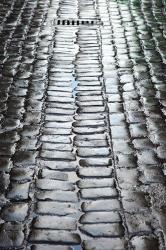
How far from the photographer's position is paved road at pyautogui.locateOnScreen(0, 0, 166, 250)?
313 cm

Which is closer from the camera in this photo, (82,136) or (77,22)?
(82,136)

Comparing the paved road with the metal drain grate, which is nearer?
the paved road

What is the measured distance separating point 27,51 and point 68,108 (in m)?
2.09

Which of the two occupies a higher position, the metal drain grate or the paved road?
the paved road

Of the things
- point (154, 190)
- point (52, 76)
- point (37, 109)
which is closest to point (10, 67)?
point (52, 76)

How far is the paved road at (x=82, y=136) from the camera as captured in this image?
313 cm

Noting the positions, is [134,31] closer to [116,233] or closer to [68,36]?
[68,36]

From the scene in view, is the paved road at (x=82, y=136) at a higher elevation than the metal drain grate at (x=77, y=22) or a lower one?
higher

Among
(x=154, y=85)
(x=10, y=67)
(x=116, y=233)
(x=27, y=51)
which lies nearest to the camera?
(x=116, y=233)

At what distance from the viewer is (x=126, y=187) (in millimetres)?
3562

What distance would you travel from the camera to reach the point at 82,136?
435cm

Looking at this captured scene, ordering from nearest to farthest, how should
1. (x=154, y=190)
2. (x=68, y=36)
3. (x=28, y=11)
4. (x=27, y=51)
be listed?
(x=154, y=190) → (x=27, y=51) → (x=68, y=36) → (x=28, y=11)

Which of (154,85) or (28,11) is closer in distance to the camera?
(154,85)

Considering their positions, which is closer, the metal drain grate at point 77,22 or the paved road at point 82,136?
the paved road at point 82,136
